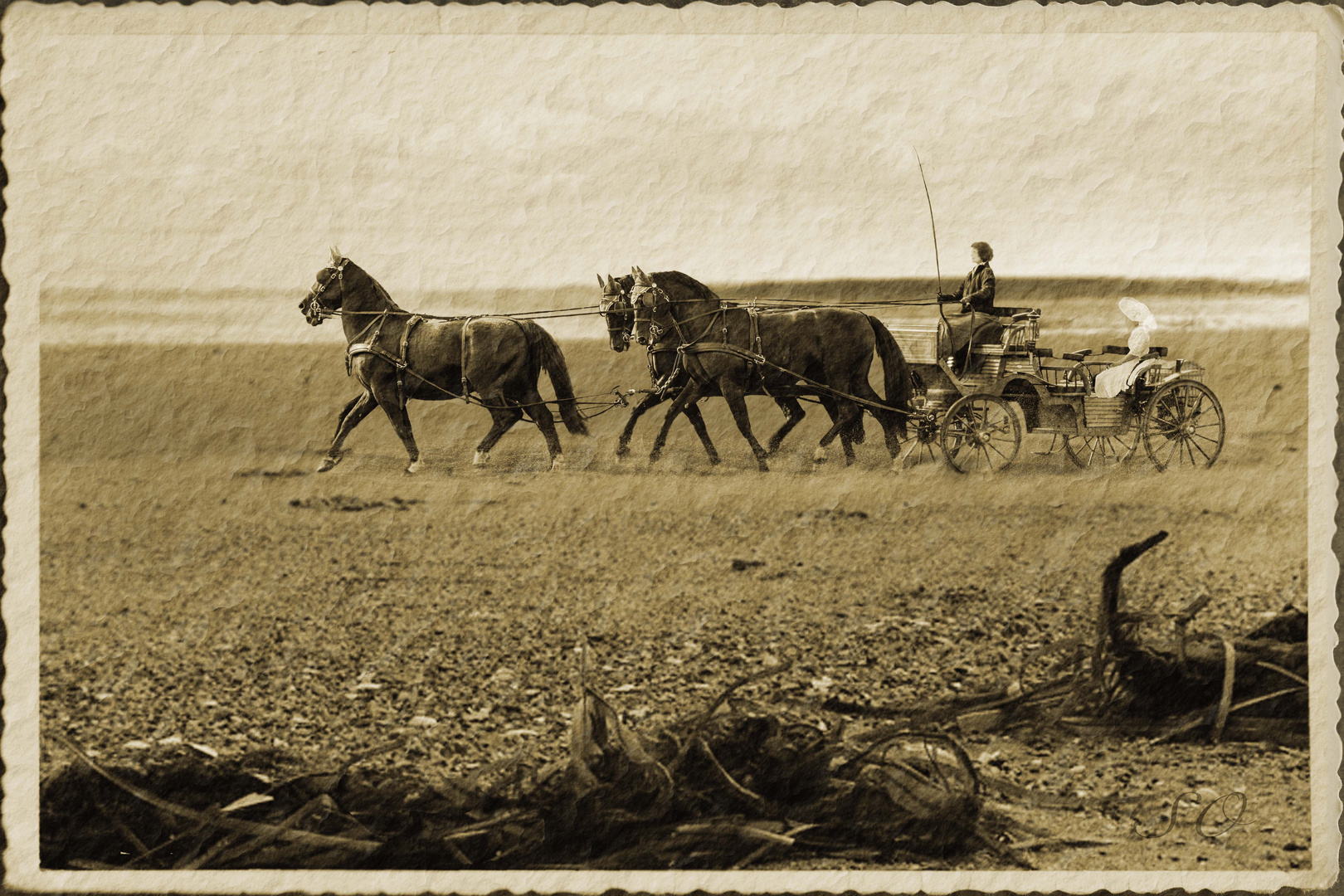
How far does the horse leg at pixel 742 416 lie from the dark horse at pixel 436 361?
64cm

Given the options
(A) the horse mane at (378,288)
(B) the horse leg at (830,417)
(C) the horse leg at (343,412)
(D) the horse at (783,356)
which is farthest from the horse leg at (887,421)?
(C) the horse leg at (343,412)

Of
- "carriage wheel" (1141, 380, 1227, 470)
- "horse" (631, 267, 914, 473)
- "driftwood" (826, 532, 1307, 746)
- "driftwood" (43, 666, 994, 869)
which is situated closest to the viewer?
"driftwood" (43, 666, 994, 869)

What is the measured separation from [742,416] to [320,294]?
1879 mm

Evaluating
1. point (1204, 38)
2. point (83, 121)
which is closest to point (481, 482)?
point (83, 121)

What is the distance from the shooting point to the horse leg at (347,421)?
17.0ft

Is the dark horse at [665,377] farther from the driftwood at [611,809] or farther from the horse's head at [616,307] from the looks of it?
the driftwood at [611,809]

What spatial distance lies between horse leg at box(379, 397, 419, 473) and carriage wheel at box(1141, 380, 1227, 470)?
3.10 meters

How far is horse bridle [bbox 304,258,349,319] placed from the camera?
5211 mm

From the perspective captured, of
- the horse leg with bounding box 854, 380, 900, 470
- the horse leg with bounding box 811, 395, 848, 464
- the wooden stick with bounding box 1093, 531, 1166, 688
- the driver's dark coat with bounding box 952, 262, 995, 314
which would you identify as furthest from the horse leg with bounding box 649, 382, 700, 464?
the wooden stick with bounding box 1093, 531, 1166, 688

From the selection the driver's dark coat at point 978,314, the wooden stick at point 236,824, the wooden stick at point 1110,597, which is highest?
the driver's dark coat at point 978,314

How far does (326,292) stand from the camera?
523 cm

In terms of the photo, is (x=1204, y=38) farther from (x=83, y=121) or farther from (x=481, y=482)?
(x=83, y=121)

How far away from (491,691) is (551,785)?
0.45 metres

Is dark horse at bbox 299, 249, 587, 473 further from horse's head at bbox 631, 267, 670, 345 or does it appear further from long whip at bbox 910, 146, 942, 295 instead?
long whip at bbox 910, 146, 942, 295
